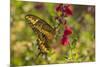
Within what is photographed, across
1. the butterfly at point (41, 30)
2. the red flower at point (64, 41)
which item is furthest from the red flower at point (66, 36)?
the butterfly at point (41, 30)

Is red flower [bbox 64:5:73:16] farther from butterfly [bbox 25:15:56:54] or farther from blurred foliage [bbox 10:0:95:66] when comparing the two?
butterfly [bbox 25:15:56:54]

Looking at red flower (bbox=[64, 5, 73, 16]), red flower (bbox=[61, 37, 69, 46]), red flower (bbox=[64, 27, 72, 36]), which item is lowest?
red flower (bbox=[61, 37, 69, 46])

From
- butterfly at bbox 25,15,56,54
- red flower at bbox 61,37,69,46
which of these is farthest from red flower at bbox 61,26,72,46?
butterfly at bbox 25,15,56,54

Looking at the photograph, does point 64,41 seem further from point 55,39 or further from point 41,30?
point 41,30

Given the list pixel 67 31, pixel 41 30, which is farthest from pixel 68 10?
pixel 41 30
